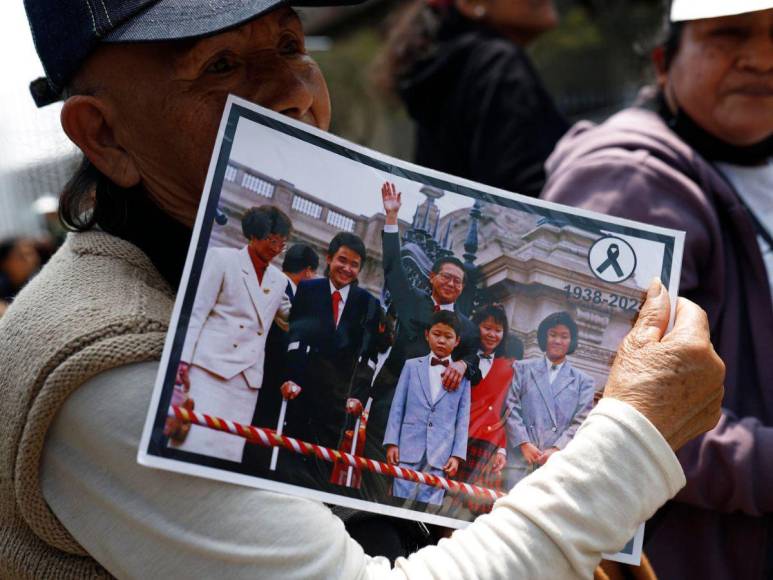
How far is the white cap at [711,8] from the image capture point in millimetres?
2125

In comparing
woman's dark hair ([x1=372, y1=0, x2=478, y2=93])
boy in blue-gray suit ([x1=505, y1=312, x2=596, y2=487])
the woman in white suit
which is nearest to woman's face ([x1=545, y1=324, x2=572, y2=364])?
boy in blue-gray suit ([x1=505, y1=312, x2=596, y2=487])

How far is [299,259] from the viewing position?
1327 millimetres

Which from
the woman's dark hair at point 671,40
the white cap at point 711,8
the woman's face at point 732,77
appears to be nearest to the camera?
the white cap at point 711,8

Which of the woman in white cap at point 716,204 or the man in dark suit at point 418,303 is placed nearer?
the man in dark suit at point 418,303

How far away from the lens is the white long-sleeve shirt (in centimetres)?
119

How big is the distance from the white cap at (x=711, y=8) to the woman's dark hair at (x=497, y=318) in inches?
44.5

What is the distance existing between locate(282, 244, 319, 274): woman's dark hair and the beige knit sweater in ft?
0.62

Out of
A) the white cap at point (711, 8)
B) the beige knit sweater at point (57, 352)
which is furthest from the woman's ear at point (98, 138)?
the white cap at point (711, 8)

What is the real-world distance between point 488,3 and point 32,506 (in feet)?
9.24

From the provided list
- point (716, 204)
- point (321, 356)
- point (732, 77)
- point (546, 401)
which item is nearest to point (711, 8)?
point (732, 77)

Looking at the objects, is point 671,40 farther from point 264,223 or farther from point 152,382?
point 152,382

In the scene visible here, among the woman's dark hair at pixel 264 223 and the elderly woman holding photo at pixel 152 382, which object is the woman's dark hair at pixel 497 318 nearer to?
the elderly woman holding photo at pixel 152 382

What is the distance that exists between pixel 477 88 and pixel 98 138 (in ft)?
6.53

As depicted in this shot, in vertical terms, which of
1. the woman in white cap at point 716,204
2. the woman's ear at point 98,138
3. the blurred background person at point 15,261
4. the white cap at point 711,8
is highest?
the woman's ear at point 98,138
